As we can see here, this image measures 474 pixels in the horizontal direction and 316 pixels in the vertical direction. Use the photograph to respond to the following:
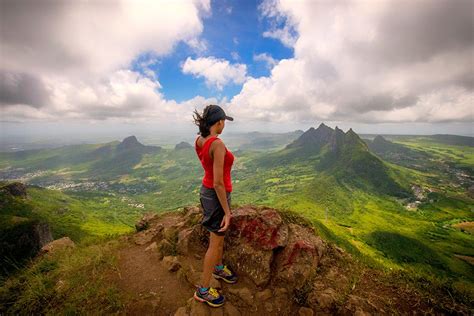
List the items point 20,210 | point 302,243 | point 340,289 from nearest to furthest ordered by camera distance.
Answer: point 340,289
point 302,243
point 20,210

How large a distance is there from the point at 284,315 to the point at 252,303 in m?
0.86

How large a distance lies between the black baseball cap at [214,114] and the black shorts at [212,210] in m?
1.65

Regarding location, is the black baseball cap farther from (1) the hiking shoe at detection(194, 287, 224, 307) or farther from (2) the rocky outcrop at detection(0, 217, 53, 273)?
(2) the rocky outcrop at detection(0, 217, 53, 273)

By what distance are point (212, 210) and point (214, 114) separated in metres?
2.37

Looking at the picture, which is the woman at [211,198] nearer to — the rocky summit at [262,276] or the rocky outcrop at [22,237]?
the rocky summit at [262,276]

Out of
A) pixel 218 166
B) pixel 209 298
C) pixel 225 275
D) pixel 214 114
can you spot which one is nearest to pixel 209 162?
pixel 218 166

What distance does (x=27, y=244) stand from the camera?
→ 46438mm

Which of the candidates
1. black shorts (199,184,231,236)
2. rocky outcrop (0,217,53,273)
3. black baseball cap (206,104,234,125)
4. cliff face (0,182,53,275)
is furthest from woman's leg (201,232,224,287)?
rocky outcrop (0,217,53,273)

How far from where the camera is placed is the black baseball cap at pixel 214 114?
5137 mm

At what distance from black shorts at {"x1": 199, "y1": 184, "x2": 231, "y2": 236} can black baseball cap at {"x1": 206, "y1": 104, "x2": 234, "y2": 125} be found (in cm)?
165

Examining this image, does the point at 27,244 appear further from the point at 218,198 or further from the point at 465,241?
the point at 465,241

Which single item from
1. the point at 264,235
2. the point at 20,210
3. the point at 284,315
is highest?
the point at 264,235

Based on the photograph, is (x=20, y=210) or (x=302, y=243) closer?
(x=302, y=243)

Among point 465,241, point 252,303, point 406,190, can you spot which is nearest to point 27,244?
point 252,303
